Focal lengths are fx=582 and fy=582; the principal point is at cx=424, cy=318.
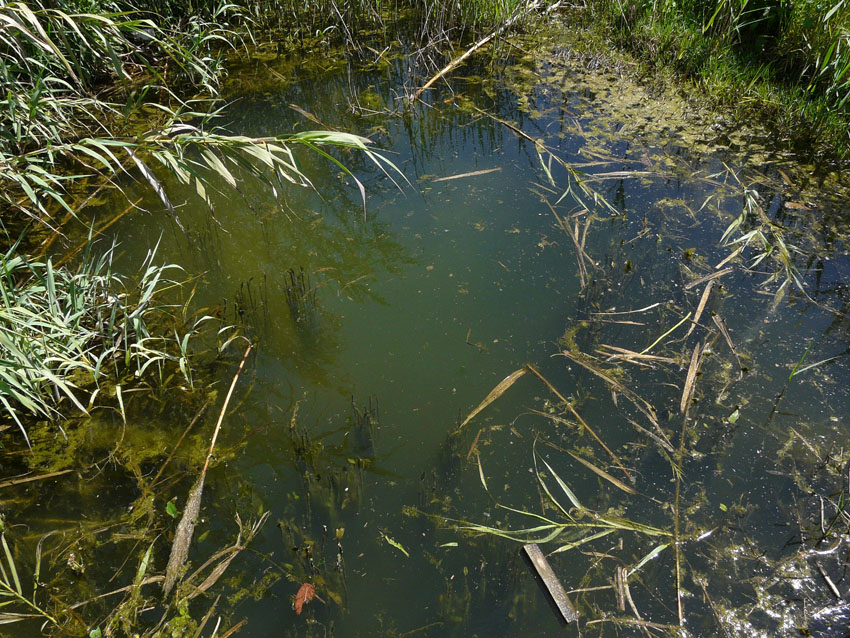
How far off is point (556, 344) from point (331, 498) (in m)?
0.94

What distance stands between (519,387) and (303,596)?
923 millimetres

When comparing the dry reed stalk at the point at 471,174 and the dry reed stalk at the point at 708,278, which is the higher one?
the dry reed stalk at the point at 471,174

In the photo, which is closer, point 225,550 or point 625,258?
point 225,550

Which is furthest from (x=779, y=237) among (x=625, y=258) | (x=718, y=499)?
(x=718, y=499)

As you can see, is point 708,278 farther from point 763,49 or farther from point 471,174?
point 763,49

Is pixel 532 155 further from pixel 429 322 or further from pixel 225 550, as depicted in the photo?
pixel 225 550

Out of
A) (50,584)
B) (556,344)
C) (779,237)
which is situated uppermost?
(779,237)

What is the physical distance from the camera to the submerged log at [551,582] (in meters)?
1.44

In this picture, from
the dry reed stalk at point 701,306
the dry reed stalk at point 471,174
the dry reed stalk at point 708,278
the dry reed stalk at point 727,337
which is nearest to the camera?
the dry reed stalk at point 727,337

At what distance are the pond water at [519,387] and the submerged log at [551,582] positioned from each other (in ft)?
0.09

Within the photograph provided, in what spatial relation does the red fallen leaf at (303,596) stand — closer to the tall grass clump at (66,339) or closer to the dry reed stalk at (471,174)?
the tall grass clump at (66,339)

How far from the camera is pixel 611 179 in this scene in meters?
2.78

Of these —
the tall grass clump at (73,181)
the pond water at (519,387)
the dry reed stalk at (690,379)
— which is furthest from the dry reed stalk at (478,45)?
the dry reed stalk at (690,379)

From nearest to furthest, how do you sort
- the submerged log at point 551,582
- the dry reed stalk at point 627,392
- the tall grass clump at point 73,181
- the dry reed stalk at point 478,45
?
the submerged log at point 551,582 → the tall grass clump at point 73,181 → the dry reed stalk at point 627,392 → the dry reed stalk at point 478,45
